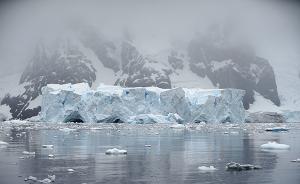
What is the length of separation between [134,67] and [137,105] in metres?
94.5

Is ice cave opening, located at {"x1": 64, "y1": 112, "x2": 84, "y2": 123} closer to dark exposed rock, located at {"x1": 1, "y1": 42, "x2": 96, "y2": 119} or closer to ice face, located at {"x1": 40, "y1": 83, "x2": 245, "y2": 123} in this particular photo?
ice face, located at {"x1": 40, "y1": 83, "x2": 245, "y2": 123}

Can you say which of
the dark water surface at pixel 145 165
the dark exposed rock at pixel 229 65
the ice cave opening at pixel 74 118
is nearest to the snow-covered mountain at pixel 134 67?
the dark exposed rock at pixel 229 65

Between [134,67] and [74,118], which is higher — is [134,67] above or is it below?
above

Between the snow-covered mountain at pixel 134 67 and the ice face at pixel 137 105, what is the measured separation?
258 ft

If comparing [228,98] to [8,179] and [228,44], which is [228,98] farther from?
[228,44]

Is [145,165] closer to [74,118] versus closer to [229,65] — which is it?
[74,118]

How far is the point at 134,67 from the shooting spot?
517ft

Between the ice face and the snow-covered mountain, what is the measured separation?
78.6 m

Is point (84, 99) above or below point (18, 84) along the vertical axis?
below

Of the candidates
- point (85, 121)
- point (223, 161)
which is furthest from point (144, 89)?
point (223, 161)

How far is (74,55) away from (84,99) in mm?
99459

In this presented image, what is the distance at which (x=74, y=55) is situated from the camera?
15912 centimetres

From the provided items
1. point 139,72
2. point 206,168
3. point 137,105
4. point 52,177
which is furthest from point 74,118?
point 139,72

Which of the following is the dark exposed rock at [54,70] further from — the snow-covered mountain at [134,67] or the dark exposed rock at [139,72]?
the dark exposed rock at [139,72]
